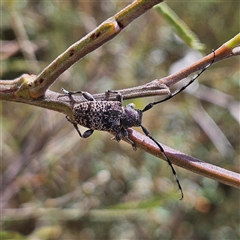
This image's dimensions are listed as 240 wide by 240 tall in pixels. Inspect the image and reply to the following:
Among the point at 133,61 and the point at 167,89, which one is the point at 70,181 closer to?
the point at 133,61

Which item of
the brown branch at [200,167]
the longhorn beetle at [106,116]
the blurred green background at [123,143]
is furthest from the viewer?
the blurred green background at [123,143]

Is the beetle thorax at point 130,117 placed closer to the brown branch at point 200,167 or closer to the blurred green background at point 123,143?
the brown branch at point 200,167

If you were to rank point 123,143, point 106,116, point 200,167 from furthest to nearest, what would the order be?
point 123,143 → point 106,116 → point 200,167

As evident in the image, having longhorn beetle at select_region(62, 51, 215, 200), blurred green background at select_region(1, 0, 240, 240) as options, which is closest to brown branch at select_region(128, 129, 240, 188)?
longhorn beetle at select_region(62, 51, 215, 200)

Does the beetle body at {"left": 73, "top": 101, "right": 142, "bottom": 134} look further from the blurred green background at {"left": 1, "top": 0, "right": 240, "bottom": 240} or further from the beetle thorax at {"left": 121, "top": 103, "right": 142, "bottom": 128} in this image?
the blurred green background at {"left": 1, "top": 0, "right": 240, "bottom": 240}

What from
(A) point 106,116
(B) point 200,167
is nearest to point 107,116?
(A) point 106,116

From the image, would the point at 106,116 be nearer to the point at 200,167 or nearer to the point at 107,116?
the point at 107,116

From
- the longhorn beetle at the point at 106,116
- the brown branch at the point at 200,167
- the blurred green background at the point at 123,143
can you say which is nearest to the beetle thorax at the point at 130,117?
the longhorn beetle at the point at 106,116

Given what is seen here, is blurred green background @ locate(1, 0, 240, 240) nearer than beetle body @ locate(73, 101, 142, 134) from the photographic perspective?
No

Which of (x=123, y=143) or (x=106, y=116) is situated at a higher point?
(x=106, y=116)
